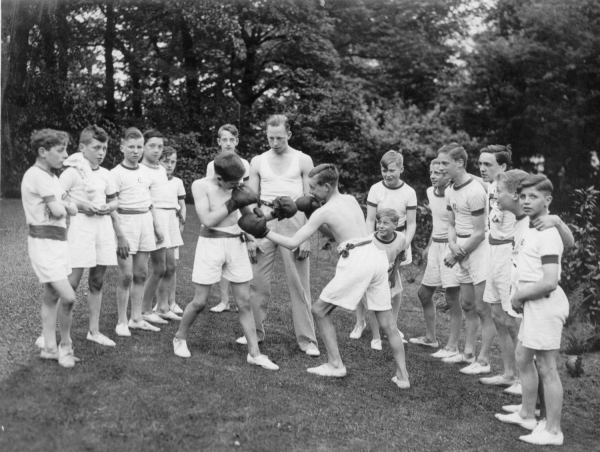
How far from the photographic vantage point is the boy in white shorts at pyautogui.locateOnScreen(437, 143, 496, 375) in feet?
20.0

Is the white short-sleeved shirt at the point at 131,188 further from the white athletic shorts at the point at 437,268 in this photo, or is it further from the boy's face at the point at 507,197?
the boy's face at the point at 507,197

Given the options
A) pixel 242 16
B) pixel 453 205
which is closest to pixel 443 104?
pixel 242 16

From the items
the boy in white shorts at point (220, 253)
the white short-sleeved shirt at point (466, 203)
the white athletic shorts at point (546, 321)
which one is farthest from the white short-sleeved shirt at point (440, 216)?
the boy in white shorts at point (220, 253)

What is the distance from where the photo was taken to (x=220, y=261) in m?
5.44

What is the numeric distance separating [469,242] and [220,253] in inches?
93.0

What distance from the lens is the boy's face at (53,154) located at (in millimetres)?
4684


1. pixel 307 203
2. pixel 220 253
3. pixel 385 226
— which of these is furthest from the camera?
pixel 385 226

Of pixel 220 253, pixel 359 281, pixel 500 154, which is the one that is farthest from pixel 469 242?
pixel 220 253

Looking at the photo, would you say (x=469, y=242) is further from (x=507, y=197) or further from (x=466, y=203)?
(x=507, y=197)

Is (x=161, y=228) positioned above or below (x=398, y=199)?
below

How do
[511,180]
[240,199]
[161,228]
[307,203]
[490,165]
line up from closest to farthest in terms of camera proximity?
1. [511,180]
2. [240,199]
3. [307,203]
4. [490,165]
5. [161,228]

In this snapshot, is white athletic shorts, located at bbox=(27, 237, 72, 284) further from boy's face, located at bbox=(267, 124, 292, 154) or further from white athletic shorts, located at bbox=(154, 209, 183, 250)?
boy's face, located at bbox=(267, 124, 292, 154)

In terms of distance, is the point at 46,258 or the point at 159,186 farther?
the point at 159,186

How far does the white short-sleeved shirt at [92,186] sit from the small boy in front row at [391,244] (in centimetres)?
236
